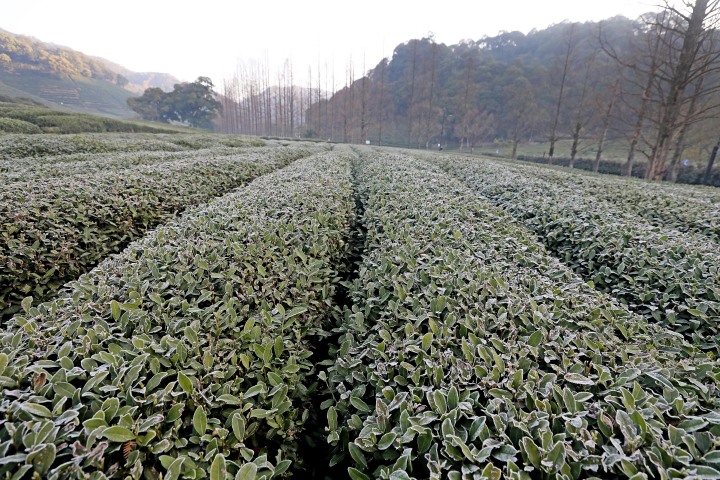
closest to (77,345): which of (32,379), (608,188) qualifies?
(32,379)

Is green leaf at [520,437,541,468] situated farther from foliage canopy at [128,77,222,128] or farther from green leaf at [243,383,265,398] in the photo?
foliage canopy at [128,77,222,128]

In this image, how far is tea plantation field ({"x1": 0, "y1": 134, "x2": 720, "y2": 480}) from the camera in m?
1.13

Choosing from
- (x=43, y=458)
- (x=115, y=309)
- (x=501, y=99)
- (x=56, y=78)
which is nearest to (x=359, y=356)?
(x=43, y=458)

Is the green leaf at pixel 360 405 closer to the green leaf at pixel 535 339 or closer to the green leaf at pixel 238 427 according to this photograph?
the green leaf at pixel 238 427

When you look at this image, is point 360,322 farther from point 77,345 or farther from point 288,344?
point 77,345

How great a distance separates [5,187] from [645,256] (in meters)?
8.32

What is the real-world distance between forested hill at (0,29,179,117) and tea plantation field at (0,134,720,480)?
97.5 meters

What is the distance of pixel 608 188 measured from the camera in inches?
303

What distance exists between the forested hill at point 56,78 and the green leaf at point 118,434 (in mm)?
98786

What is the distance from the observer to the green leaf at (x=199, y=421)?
128 cm

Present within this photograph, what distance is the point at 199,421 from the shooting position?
130 centimetres

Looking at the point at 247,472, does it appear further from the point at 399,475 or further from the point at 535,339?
the point at 535,339

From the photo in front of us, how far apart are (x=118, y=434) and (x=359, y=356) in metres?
1.11

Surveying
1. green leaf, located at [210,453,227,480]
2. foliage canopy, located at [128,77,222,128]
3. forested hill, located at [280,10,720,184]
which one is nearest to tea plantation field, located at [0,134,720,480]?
green leaf, located at [210,453,227,480]
